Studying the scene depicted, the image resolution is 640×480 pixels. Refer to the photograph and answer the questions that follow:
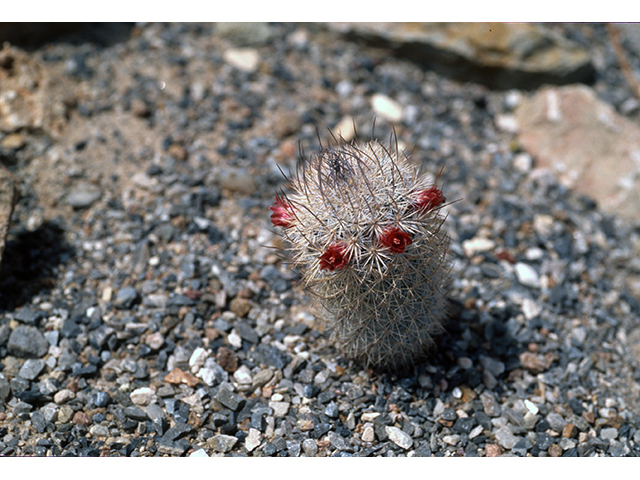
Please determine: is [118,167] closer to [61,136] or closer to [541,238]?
[61,136]

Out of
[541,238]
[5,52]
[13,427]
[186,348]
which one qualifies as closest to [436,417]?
[186,348]

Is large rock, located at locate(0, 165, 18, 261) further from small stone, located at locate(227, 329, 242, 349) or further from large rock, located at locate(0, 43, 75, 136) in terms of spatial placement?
small stone, located at locate(227, 329, 242, 349)

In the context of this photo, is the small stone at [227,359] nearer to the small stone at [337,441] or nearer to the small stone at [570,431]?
the small stone at [337,441]

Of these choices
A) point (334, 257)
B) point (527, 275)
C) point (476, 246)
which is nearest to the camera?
point (334, 257)

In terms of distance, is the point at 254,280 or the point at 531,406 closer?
the point at 531,406

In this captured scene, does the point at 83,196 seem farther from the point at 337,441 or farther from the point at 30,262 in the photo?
the point at 337,441

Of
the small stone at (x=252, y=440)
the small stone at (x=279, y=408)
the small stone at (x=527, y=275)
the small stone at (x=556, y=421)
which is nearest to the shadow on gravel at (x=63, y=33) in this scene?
the small stone at (x=279, y=408)

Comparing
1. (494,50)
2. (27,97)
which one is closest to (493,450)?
(494,50)

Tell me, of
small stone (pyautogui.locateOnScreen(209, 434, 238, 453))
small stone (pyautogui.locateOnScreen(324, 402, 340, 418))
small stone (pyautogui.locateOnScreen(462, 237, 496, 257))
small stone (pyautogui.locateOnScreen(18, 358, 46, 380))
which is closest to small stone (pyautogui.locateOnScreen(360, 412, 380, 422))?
small stone (pyautogui.locateOnScreen(324, 402, 340, 418))
